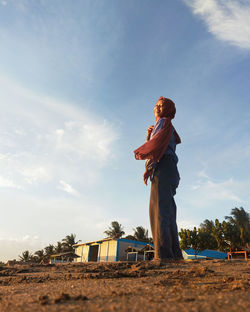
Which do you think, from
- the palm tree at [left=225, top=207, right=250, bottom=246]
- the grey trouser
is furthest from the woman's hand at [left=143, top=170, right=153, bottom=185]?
the palm tree at [left=225, top=207, right=250, bottom=246]

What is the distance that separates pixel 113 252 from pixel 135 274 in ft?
85.5

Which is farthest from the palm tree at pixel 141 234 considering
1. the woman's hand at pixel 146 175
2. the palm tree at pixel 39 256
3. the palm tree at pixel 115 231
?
the woman's hand at pixel 146 175

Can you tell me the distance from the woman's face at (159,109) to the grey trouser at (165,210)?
1.49 metres

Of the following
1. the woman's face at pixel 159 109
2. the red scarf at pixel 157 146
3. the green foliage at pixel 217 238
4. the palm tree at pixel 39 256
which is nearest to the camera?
the red scarf at pixel 157 146

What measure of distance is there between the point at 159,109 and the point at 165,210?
10.6ft

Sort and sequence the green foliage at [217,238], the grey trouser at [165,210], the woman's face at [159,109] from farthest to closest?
the green foliage at [217,238] → the woman's face at [159,109] → the grey trouser at [165,210]

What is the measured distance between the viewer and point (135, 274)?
4.03 meters

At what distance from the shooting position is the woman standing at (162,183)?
6859 millimetres

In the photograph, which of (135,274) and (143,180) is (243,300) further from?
(143,180)

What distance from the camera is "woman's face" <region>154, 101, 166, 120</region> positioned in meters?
8.24

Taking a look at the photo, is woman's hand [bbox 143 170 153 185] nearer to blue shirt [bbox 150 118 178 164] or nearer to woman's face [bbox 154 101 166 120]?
blue shirt [bbox 150 118 178 164]

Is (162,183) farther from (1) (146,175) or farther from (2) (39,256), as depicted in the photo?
(2) (39,256)

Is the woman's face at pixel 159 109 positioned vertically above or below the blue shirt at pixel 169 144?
above

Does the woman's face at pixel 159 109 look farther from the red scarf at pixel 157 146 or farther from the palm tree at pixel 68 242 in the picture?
the palm tree at pixel 68 242
